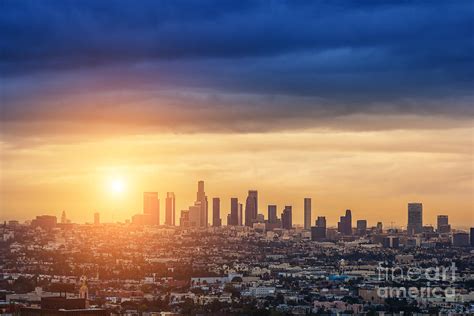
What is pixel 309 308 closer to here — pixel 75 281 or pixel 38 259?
pixel 75 281

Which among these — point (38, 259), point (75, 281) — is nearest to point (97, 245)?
point (38, 259)

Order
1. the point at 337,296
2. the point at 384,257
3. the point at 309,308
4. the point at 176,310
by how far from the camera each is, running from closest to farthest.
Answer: the point at 176,310 → the point at 309,308 → the point at 337,296 → the point at 384,257

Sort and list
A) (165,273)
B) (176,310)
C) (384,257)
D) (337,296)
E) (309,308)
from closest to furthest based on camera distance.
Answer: (176,310) → (309,308) → (337,296) → (165,273) → (384,257)

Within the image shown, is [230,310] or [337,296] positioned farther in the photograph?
[337,296]

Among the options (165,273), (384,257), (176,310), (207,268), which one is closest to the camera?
(176,310)

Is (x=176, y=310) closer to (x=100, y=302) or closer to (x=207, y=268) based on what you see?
(x=100, y=302)

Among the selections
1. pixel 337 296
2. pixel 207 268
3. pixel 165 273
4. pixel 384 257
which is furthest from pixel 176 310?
pixel 384 257
